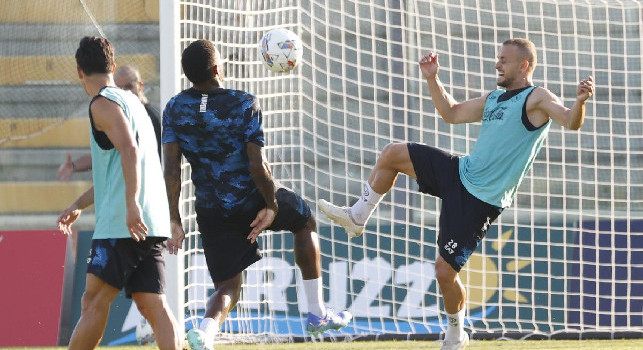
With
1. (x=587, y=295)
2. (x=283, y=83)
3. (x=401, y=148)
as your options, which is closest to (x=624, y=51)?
(x=587, y=295)

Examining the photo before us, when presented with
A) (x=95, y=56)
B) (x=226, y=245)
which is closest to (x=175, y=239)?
(x=226, y=245)

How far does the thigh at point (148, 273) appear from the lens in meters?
5.38

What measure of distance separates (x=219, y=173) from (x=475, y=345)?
3278 millimetres

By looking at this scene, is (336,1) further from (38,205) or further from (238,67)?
(38,205)

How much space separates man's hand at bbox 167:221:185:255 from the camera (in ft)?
19.7

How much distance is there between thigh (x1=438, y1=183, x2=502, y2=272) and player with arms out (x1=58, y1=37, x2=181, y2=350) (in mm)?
1905

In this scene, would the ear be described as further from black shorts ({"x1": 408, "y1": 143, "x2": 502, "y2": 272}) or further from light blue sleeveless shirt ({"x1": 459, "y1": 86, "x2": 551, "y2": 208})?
black shorts ({"x1": 408, "y1": 143, "x2": 502, "y2": 272})

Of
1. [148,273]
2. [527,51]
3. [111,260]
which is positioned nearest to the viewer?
[111,260]

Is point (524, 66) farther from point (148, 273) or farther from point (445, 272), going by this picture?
point (148, 273)

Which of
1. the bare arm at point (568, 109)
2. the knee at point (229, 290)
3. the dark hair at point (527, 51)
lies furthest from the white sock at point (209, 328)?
the dark hair at point (527, 51)

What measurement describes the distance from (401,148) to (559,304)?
3.28 meters

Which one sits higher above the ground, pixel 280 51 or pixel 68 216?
pixel 280 51

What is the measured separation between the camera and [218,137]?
5.85 meters

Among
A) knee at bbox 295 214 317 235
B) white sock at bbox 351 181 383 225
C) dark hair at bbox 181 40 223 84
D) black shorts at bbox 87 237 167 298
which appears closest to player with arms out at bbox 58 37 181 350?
black shorts at bbox 87 237 167 298
